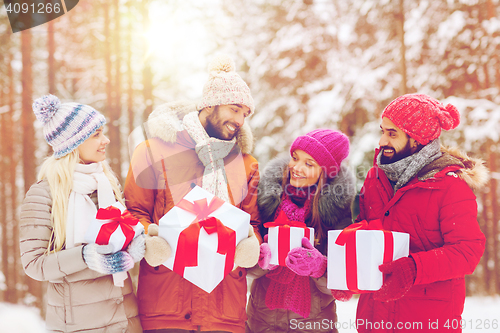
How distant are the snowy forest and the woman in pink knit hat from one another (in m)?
4.15

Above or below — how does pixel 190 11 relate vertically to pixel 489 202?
above

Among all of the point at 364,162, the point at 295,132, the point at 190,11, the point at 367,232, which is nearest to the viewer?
the point at 367,232

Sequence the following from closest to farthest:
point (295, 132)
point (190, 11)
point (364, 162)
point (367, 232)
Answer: point (367, 232)
point (364, 162)
point (190, 11)
point (295, 132)

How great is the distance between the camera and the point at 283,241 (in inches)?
89.5

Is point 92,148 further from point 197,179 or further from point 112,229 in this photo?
point 197,179

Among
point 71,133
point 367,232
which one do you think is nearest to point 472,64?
point 367,232

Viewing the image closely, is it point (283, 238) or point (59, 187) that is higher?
point (59, 187)

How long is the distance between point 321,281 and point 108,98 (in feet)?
23.0

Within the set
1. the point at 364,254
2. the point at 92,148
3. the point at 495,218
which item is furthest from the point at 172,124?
the point at 495,218

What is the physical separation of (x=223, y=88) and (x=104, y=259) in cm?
150

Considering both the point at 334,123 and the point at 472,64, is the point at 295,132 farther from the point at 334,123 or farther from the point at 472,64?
the point at 472,64

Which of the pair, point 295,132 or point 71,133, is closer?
point 71,133

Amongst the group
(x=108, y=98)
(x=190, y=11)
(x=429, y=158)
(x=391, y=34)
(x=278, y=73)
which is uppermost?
(x=190, y=11)

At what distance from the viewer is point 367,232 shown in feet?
6.71
